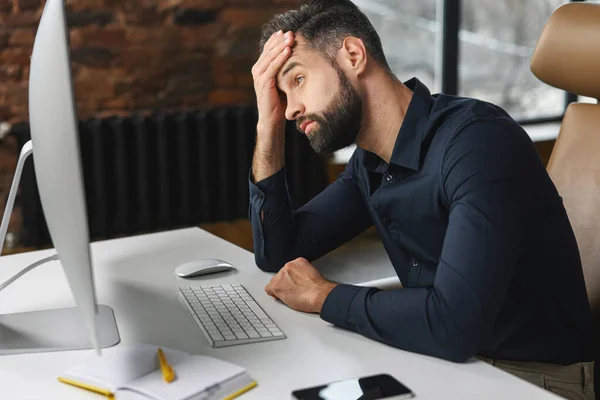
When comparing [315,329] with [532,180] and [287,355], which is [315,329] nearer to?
[287,355]

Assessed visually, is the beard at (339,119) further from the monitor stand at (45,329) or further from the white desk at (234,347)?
the monitor stand at (45,329)

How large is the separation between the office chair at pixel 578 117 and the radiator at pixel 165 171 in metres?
2.10

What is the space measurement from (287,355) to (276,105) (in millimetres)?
623

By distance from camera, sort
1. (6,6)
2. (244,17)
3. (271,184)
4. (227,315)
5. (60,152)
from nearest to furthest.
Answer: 1. (60,152)
2. (227,315)
3. (271,184)
4. (6,6)
5. (244,17)

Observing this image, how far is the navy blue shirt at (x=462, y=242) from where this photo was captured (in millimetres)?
1207

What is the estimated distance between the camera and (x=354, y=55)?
153cm

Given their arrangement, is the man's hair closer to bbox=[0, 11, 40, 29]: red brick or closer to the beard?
the beard

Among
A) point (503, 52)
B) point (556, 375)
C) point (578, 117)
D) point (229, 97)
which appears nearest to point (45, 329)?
point (556, 375)

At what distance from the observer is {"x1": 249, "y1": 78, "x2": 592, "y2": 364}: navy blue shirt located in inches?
47.5

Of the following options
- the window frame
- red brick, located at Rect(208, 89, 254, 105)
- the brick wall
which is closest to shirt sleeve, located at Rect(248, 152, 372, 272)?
the brick wall

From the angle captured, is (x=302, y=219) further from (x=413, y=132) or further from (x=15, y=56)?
(x=15, y=56)

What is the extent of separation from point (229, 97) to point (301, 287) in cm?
255

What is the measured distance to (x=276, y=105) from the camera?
5.41 feet

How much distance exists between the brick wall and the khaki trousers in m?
2.57
